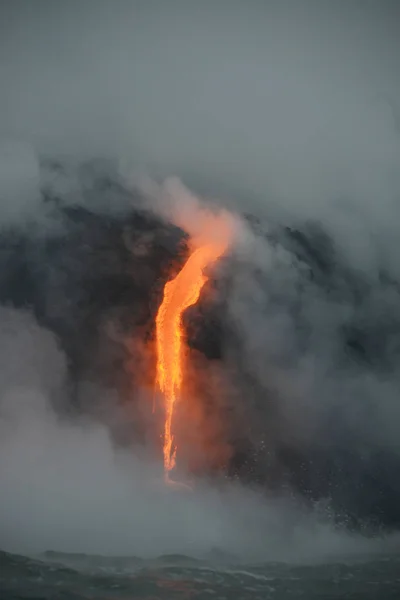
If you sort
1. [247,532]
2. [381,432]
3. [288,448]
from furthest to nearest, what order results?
[381,432], [288,448], [247,532]

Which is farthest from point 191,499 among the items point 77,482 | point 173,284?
point 173,284

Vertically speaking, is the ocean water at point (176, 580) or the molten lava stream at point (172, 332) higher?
the molten lava stream at point (172, 332)

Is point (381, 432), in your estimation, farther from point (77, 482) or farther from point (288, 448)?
point (77, 482)

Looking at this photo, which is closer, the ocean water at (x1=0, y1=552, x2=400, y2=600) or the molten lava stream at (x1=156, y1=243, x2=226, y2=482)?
the ocean water at (x1=0, y1=552, x2=400, y2=600)

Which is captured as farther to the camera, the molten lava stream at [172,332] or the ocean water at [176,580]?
the molten lava stream at [172,332]

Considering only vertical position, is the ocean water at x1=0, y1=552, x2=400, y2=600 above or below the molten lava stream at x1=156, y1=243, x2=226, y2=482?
below
